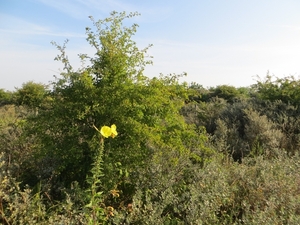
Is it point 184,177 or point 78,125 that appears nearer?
point 78,125

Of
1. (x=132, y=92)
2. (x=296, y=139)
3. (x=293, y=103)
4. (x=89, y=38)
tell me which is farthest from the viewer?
(x=293, y=103)

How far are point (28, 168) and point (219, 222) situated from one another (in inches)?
99.6

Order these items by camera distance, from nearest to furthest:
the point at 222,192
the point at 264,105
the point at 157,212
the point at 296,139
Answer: the point at 157,212 → the point at 222,192 → the point at 296,139 → the point at 264,105

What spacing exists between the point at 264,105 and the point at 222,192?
20.7 ft

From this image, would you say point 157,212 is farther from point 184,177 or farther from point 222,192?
point 184,177

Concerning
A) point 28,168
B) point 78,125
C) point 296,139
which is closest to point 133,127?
point 78,125

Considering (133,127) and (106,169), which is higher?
(133,127)

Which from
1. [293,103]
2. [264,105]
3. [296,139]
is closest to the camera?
[296,139]

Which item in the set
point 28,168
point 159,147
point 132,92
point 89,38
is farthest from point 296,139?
point 28,168

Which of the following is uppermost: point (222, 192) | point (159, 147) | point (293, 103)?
point (293, 103)

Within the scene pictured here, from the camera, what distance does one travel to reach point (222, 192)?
347 cm

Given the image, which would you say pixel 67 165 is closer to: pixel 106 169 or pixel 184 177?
pixel 106 169

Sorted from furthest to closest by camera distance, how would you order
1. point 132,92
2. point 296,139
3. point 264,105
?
point 264,105
point 296,139
point 132,92

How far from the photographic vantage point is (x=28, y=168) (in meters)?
4.15
